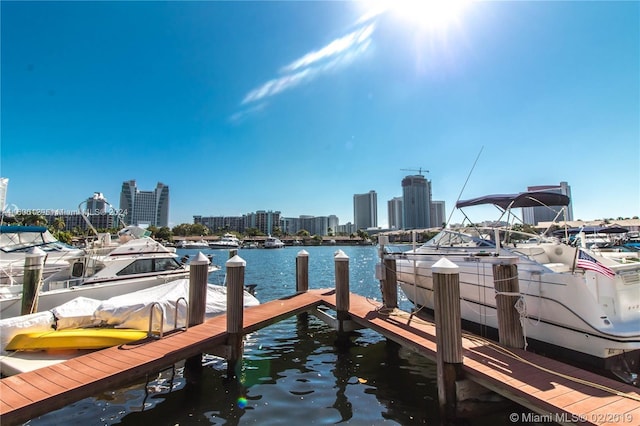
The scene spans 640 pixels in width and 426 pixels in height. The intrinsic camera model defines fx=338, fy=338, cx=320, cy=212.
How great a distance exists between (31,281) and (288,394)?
751 centimetres

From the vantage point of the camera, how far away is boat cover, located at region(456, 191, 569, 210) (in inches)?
355

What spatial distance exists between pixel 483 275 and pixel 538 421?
392 cm

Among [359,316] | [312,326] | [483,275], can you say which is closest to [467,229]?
[483,275]

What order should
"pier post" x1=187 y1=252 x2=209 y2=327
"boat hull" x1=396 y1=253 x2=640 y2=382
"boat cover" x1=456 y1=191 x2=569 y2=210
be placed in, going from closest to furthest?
"boat hull" x1=396 y1=253 x2=640 y2=382, "pier post" x1=187 y1=252 x2=209 y2=327, "boat cover" x1=456 y1=191 x2=569 y2=210

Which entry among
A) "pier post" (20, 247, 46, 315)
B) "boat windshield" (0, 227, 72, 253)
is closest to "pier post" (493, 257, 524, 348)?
"pier post" (20, 247, 46, 315)

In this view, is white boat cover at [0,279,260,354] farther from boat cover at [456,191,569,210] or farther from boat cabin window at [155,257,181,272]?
boat cover at [456,191,569,210]

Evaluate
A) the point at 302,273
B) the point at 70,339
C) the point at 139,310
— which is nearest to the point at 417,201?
the point at 302,273

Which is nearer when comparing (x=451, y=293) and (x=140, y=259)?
(x=451, y=293)

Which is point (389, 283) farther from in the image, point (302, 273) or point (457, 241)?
point (302, 273)

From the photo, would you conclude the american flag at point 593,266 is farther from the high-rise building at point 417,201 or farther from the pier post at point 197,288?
the high-rise building at point 417,201

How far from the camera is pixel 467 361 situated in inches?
216

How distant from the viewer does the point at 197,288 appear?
26.0ft

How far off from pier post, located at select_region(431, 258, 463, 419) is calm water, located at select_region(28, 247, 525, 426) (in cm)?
48

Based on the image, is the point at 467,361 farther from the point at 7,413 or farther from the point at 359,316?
the point at 7,413
